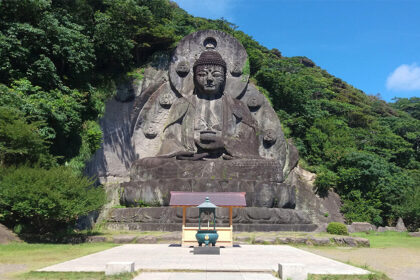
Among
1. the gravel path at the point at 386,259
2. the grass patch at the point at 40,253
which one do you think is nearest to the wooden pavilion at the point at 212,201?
the grass patch at the point at 40,253

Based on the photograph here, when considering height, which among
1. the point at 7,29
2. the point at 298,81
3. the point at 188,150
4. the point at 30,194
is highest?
the point at 298,81

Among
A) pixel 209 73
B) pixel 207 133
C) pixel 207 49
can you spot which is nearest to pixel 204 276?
pixel 207 133

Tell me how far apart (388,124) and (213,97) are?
694 inches

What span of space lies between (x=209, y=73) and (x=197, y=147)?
10.6ft

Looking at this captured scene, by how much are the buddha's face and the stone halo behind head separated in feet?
3.34

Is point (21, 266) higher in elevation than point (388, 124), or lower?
lower

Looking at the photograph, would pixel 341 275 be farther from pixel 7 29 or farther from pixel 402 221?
pixel 402 221

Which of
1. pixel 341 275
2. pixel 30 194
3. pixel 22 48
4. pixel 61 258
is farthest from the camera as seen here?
pixel 22 48

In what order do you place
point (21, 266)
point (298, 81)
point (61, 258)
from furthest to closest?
point (298, 81)
point (61, 258)
point (21, 266)

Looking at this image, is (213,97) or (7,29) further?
(213,97)

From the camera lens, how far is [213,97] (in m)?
17.6

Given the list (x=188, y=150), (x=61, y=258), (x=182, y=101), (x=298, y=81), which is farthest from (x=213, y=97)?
(x=61, y=258)

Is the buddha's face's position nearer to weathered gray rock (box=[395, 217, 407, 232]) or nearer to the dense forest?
the dense forest

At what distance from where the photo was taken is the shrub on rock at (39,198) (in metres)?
9.77
